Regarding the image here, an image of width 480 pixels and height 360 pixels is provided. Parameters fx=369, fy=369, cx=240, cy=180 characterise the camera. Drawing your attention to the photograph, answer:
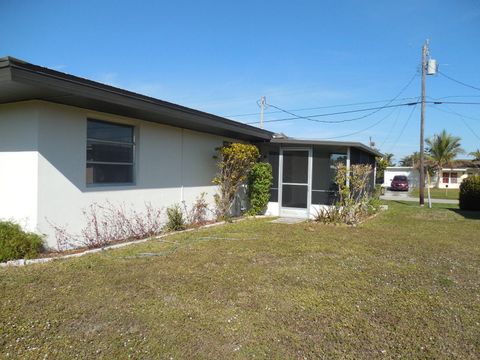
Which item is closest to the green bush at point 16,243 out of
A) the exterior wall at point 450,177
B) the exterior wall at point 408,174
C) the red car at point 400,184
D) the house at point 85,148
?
the house at point 85,148

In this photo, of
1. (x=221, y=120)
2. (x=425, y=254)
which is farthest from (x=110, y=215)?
(x=425, y=254)

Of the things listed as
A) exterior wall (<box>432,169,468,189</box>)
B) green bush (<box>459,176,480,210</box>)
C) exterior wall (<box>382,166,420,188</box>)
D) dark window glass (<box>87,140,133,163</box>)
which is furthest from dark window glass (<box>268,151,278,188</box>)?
exterior wall (<box>432,169,468,189</box>)

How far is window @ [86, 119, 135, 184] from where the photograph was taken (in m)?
7.54

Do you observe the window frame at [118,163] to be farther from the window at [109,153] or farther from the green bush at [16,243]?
the green bush at [16,243]

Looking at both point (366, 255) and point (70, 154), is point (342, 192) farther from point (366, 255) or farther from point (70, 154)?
point (70, 154)

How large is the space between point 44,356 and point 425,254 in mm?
6550

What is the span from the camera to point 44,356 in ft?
10.2

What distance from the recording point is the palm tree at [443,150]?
4012cm

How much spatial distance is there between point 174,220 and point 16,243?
3.93m

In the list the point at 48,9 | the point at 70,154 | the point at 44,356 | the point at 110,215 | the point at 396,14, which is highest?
the point at 396,14

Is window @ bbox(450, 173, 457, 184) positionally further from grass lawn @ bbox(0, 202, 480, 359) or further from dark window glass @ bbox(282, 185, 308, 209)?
grass lawn @ bbox(0, 202, 480, 359)

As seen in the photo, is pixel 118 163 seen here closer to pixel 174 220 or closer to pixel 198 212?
pixel 174 220

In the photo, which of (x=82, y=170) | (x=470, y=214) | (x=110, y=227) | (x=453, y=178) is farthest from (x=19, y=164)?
(x=453, y=178)

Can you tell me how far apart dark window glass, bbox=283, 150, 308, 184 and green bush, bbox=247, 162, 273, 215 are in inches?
25.9
